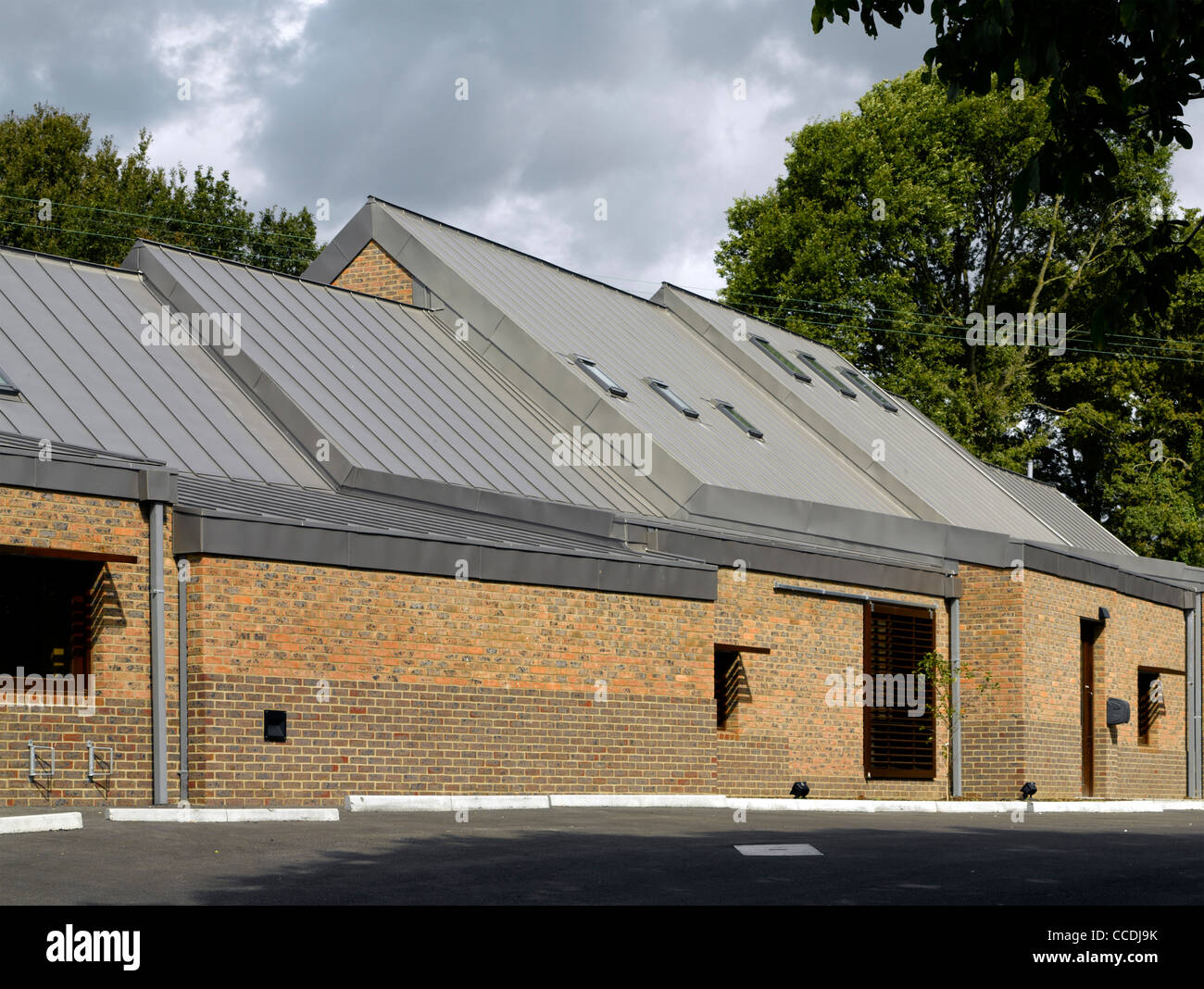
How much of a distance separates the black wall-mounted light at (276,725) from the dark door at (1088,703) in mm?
15290

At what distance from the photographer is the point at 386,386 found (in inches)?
921

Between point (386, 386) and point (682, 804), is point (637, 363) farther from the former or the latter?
point (682, 804)

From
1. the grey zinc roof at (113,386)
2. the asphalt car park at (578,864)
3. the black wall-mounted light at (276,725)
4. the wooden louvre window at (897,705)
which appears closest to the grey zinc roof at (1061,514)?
the wooden louvre window at (897,705)

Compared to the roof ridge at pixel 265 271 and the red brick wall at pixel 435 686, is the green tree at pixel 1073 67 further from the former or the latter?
the roof ridge at pixel 265 271

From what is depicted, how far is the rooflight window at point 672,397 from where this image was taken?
1056 inches

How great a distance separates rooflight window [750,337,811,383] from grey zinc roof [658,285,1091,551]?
0.21 m

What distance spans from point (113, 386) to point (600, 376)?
853 cm

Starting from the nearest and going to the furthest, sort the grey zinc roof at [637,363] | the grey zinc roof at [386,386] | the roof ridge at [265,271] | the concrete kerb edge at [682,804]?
the concrete kerb edge at [682,804]
the grey zinc roof at [386,386]
the roof ridge at [265,271]
the grey zinc roof at [637,363]

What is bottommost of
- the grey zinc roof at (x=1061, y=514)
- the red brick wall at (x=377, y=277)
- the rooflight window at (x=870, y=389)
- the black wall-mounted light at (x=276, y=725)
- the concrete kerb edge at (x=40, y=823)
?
the concrete kerb edge at (x=40, y=823)

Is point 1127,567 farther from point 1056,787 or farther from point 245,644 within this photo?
point 245,644

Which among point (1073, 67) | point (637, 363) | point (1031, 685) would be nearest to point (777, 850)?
point (1073, 67)

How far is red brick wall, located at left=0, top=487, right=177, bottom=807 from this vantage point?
15.1 metres

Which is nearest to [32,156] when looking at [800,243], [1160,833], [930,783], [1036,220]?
[800,243]


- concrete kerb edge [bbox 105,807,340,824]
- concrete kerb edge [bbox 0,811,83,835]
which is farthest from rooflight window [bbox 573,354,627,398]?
concrete kerb edge [bbox 0,811,83,835]
